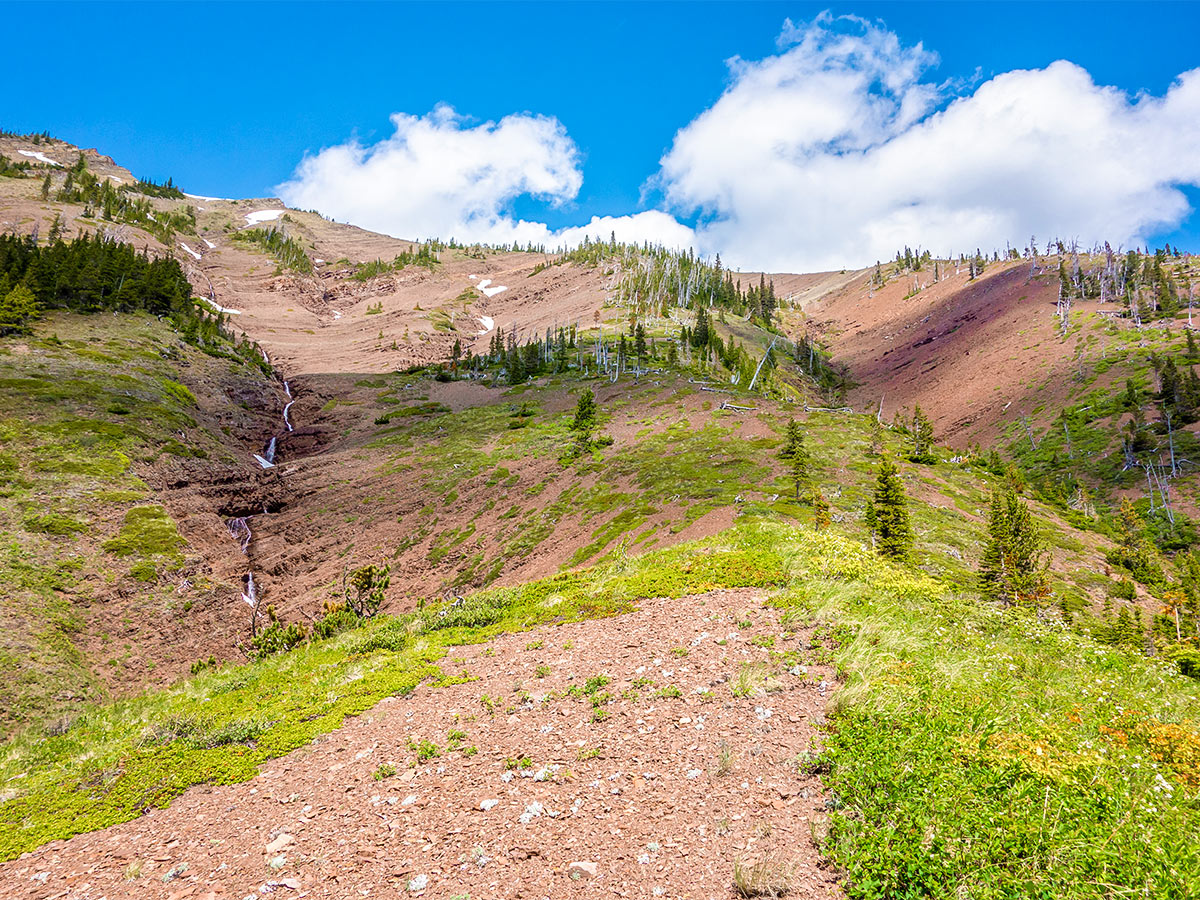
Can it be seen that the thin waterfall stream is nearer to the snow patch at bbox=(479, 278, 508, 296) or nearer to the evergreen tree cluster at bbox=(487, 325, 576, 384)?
the evergreen tree cluster at bbox=(487, 325, 576, 384)

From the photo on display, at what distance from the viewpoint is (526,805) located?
757 cm

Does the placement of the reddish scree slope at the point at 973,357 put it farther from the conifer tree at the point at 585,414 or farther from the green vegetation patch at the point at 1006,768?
the green vegetation patch at the point at 1006,768

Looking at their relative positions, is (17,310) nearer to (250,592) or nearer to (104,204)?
(250,592)

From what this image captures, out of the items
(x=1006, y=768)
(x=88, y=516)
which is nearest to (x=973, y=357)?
(x=1006, y=768)

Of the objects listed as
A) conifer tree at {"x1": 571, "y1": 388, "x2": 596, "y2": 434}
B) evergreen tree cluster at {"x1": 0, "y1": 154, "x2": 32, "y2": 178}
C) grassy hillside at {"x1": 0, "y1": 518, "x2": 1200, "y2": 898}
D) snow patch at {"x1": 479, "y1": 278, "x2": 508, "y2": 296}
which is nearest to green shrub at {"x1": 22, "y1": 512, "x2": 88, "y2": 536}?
grassy hillside at {"x1": 0, "y1": 518, "x2": 1200, "y2": 898}

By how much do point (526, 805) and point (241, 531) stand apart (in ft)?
177

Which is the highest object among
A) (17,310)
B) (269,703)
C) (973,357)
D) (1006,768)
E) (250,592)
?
(973,357)

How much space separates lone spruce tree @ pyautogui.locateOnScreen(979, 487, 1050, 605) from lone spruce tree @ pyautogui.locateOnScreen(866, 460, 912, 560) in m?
4.87

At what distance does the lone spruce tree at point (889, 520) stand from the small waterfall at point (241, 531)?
1961 inches

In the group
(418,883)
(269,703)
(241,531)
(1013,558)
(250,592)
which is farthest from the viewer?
(241,531)

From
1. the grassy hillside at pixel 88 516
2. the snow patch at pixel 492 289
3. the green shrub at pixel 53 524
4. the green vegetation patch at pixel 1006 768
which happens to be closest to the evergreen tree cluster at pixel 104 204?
the snow patch at pixel 492 289

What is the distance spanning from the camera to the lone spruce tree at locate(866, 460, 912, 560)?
2942 centimetres

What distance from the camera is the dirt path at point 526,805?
636 centimetres

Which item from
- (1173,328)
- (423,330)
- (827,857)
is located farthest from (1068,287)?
(827,857)
